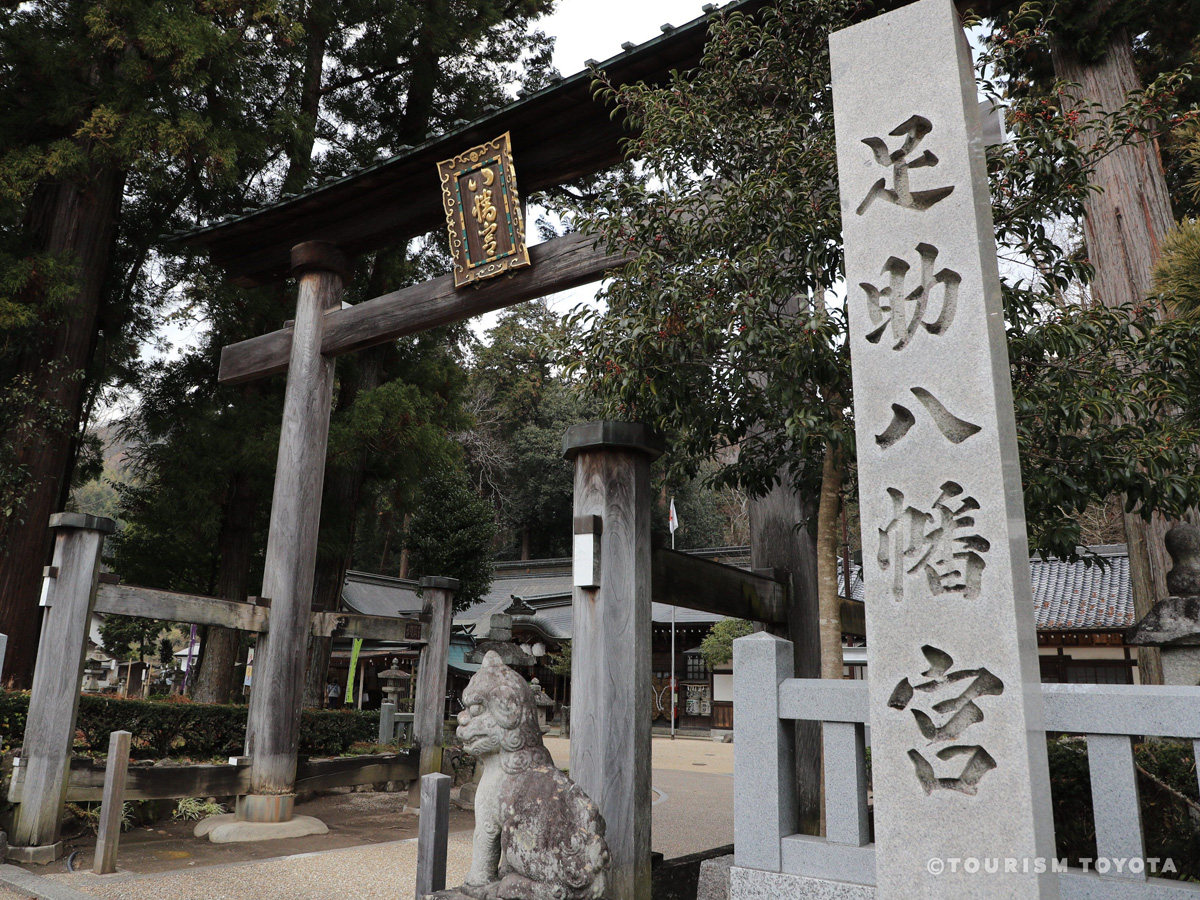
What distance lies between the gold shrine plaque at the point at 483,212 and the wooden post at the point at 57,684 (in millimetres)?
3111

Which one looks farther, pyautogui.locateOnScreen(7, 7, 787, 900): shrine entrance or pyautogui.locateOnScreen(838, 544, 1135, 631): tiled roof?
pyautogui.locateOnScreen(838, 544, 1135, 631): tiled roof

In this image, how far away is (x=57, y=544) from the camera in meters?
5.43

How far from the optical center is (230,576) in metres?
10.3

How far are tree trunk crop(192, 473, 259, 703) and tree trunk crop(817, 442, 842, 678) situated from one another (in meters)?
8.42

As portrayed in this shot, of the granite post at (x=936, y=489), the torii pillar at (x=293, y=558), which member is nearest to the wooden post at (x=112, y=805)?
the torii pillar at (x=293, y=558)

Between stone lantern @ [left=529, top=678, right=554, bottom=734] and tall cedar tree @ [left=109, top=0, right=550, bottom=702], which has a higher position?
tall cedar tree @ [left=109, top=0, right=550, bottom=702]

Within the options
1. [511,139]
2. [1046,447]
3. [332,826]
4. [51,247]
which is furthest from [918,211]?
[51,247]

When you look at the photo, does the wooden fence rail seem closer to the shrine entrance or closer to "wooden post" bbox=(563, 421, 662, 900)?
the shrine entrance

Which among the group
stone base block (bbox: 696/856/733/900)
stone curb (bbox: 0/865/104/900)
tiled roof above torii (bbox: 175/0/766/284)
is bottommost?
stone curb (bbox: 0/865/104/900)

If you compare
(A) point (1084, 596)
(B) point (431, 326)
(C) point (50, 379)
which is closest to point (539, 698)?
(B) point (431, 326)

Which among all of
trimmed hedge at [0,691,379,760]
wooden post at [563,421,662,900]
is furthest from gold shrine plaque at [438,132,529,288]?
trimmed hedge at [0,691,379,760]

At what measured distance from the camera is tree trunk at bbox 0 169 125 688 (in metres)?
7.94

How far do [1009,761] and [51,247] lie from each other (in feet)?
33.3

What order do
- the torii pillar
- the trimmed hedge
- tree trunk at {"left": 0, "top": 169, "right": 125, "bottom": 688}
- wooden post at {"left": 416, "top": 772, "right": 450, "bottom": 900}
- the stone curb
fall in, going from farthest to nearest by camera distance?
tree trunk at {"left": 0, "top": 169, "right": 125, "bottom": 688}
the trimmed hedge
the torii pillar
the stone curb
wooden post at {"left": 416, "top": 772, "right": 450, "bottom": 900}
